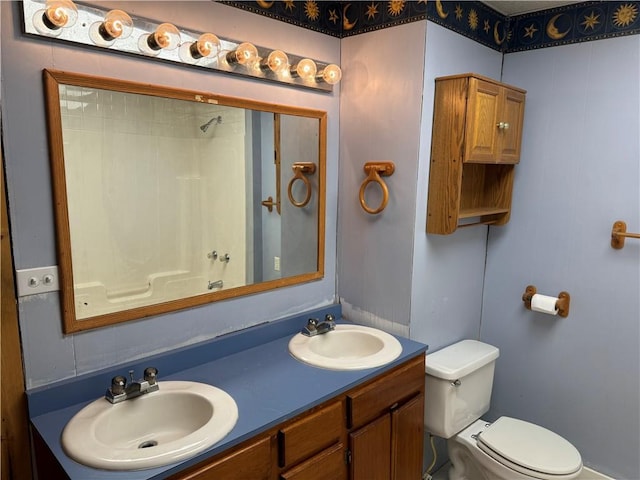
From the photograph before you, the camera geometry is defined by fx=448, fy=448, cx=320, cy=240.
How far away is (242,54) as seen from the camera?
1649mm

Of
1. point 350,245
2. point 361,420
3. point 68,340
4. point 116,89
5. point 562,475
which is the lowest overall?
point 562,475

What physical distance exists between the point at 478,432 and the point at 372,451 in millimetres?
665

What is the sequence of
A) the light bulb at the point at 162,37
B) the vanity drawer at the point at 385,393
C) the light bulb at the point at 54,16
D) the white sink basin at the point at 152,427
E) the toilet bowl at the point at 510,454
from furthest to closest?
1. the toilet bowl at the point at 510,454
2. the vanity drawer at the point at 385,393
3. the light bulb at the point at 162,37
4. the light bulb at the point at 54,16
5. the white sink basin at the point at 152,427

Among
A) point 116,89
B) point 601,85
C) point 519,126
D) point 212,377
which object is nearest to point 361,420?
point 212,377

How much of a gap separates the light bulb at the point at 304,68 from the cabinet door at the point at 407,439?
1.43 m

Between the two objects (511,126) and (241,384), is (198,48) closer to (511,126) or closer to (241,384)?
(241,384)

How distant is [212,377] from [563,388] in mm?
1776

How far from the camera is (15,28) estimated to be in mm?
1228

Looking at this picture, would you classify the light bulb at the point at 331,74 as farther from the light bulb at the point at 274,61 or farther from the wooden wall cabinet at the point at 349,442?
the wooden wall cabinet at the point at 349,442

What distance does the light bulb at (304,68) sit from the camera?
186 centimetres

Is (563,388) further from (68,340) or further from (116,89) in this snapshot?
(116,89)

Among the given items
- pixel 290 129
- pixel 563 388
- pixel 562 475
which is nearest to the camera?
pixel 562 475

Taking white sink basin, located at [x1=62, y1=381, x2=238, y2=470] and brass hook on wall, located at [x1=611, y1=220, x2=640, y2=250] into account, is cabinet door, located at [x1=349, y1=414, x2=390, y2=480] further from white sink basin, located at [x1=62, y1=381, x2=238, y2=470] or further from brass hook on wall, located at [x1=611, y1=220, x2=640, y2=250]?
brass hook on wall, located at [x1=611, y1=220, x2=640, y2=250]

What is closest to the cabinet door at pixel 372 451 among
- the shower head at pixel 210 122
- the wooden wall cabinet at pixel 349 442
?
the wooden wall cabinet at pixel 349 442
